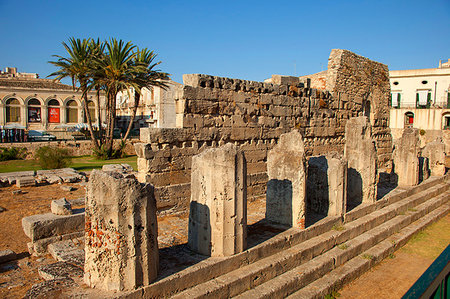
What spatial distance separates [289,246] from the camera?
215 inches

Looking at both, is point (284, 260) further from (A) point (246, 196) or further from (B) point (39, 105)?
(B) point (39, 105)

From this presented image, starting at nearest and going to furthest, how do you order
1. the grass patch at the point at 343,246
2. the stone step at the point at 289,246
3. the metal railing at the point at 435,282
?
the metal railing at the point at 435,282, the stone step at the point at 289,246, the grass patch at the point at 343,246

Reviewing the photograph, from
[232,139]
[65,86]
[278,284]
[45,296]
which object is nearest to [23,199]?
[232,139]

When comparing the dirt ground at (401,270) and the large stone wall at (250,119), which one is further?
the large stone wall at (250,119)

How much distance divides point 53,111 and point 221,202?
3691cm

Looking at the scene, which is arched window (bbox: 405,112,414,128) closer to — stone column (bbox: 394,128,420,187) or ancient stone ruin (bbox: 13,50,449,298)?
ancient stone ruin (bbox: 13,50,449,298)

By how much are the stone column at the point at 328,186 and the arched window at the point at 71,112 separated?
35786 mm

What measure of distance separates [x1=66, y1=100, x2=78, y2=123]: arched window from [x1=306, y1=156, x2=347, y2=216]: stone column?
35786 millimetres

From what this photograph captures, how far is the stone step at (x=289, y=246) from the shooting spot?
3.91 meters

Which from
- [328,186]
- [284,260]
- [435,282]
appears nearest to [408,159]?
[328,186]

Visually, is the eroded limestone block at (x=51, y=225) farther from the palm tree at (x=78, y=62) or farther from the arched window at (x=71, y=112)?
the arched window at (x=71, y=112)

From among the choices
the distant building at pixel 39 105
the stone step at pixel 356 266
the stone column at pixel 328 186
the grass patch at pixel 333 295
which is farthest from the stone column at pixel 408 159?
the distant building at pixel 39 105

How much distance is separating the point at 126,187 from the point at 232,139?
6198 mm

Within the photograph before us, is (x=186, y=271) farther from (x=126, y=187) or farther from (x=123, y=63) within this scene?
(x=123, y=63)
